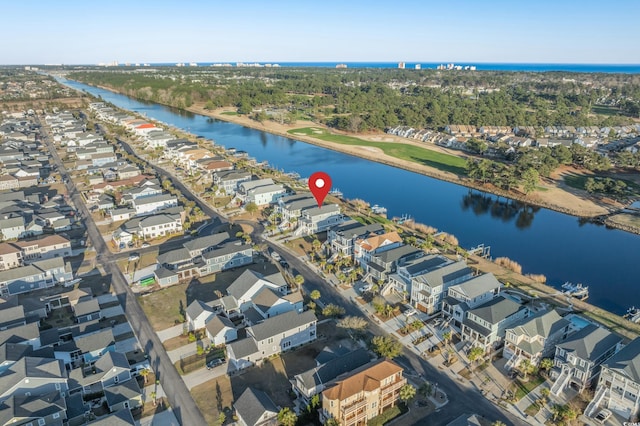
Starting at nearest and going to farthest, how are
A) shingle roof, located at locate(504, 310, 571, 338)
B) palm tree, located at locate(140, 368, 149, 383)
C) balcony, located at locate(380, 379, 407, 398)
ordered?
balcony, located at locate(380, 379, 407, 398), palm tree, located at locate(140, 368, 149, 383), shingle roof, located at locate(504, 310, 571, 338)

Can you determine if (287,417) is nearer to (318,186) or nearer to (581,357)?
(581,357)

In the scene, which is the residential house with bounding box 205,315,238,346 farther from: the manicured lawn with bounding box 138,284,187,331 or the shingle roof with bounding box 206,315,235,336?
the manicured lawn with bounding box 138,284,187,331

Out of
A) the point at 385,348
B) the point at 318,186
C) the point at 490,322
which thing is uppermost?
the point at 318,186

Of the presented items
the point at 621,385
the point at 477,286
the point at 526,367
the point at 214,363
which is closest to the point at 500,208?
the point at 477,286

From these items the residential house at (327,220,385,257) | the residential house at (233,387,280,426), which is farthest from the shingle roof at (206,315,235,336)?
the residential house at (327,220,385,257)

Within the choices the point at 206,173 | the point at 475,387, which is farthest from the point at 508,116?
the point at 475,387

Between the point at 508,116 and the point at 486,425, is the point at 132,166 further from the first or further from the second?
the point at 508,116

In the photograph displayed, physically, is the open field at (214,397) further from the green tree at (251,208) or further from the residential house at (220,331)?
the green tree at (251,208)
